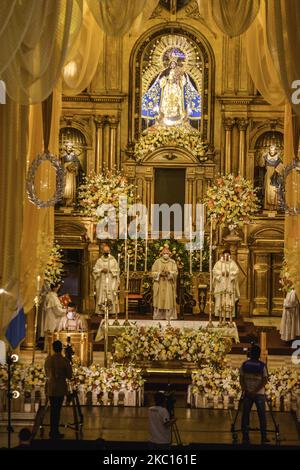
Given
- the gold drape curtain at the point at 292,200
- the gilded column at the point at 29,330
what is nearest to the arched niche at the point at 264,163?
the gilded column at the point at 29,330

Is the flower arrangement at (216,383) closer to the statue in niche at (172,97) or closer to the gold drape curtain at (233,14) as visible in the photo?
the gold drape curtain at (233,14)

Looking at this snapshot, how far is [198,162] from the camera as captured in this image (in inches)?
1053

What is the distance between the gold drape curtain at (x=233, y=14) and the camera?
51.1 ft

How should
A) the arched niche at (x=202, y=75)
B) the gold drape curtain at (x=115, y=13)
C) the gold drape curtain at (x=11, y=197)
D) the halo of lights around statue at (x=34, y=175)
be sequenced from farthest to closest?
the arched niche at (x=202, y=75), the halo of lights around statue at (x=34, y=175), the gold drape curtain at (x=115, y=13), the gold drape curtain at (x=11, y=197)

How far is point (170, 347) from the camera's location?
18.7 meters

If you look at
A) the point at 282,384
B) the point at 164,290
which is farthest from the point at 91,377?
the point at 164,290

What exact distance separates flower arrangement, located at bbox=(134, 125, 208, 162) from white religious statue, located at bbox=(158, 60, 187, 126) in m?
0.25

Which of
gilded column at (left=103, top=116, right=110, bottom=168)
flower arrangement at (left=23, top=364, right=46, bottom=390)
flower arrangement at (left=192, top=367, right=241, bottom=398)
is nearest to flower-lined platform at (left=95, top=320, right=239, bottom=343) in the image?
flower arrangement at (left=192, top=367, right=241, bottom=398)

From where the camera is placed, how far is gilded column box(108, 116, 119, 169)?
26.9 meters

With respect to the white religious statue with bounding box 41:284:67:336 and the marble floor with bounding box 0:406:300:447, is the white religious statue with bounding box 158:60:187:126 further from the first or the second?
the marble floor with bounding box 0:406:300:447

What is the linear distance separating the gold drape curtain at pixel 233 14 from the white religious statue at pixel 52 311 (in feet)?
24.8

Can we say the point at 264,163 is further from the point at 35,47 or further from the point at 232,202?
the point at 35,47

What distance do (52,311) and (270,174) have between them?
24.5 feet
